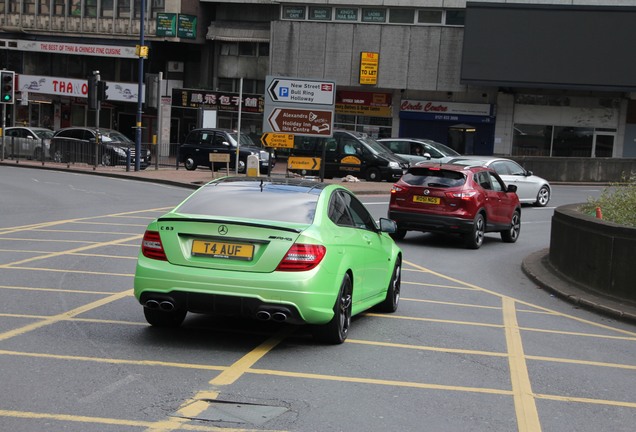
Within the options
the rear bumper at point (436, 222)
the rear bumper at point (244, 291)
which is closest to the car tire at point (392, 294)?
the rear bumper at point (244, 291)

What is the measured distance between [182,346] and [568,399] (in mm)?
3271

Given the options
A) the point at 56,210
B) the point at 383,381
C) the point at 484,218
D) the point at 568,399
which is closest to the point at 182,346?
the point at 383,381

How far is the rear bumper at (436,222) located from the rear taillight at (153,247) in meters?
9.60

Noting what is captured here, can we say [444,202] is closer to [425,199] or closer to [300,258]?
[425,199]

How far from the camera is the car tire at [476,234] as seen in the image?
1719 centimetres

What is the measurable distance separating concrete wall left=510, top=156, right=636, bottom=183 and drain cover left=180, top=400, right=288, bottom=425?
109 ft

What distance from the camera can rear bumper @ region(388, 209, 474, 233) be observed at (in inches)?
664

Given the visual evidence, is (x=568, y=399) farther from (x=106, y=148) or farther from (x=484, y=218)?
(x=106, y=148)

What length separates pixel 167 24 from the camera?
173 feet

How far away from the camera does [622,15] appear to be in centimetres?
4588

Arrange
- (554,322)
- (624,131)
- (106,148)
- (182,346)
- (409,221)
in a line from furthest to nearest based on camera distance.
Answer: (624,131)
(106,148)
(409,221)
(554,322)
(182,346)

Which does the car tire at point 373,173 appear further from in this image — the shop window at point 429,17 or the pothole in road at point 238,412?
the pothole in road at point 238,412

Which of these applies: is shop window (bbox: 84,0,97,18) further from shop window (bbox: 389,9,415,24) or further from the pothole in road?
the pothole in road

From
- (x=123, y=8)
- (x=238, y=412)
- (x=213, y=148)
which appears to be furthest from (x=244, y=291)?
(x=123, y=8)
